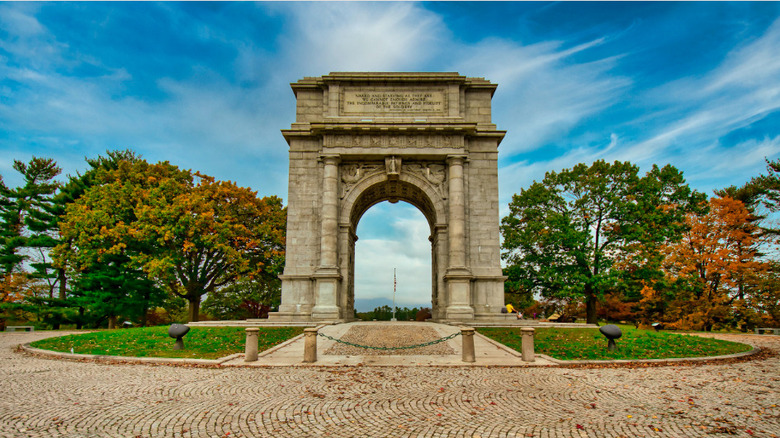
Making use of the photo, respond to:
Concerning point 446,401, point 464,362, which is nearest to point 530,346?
point 464,362

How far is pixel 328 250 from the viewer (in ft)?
89.2

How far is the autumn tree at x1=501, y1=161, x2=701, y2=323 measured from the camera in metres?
31.1

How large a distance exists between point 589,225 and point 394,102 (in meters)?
17.6

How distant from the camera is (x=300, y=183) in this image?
2917 centimetres

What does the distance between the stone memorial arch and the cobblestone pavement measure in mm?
15756

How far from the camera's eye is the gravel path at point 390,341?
14727mm

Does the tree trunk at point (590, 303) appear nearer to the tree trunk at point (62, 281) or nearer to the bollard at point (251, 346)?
the bollard at point (251, 346)

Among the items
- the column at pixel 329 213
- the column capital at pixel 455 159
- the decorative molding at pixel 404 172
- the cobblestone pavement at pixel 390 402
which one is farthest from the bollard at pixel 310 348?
the column capital at pixel 455 159

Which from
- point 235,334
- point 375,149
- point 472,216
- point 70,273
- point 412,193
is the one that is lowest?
point 235,334

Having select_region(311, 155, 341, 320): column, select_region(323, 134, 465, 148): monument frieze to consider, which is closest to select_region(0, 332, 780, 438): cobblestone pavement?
select_region(311, 155, 341, 320): column

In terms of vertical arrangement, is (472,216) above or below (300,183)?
below

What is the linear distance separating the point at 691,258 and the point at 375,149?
22346 mm

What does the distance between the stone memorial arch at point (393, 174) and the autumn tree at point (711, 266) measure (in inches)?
507

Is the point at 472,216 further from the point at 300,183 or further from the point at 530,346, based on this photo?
the point at 530,346
